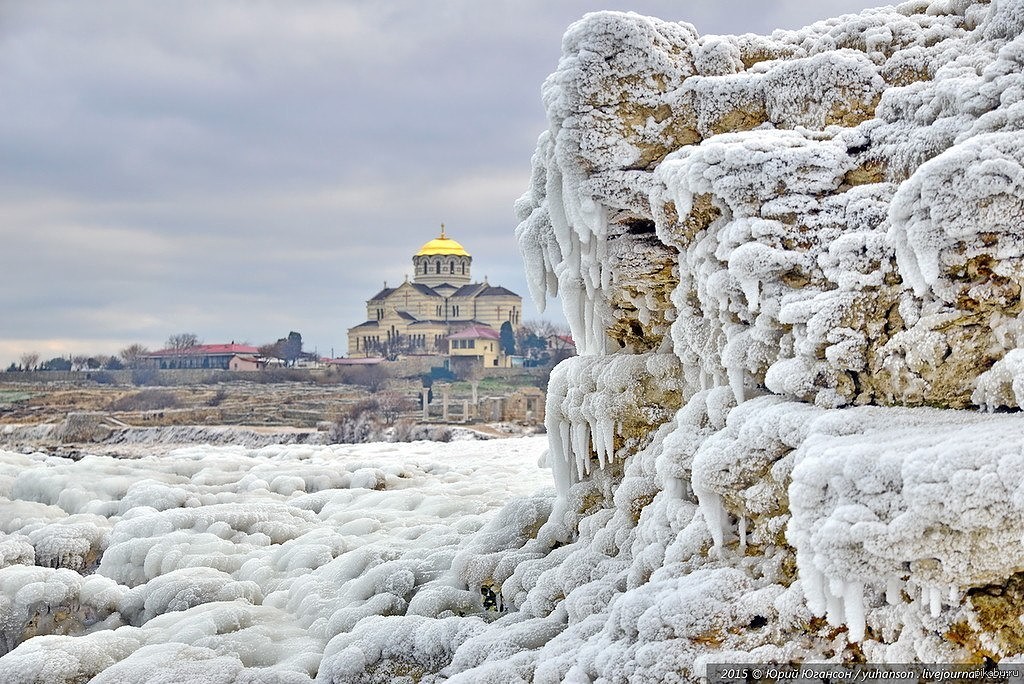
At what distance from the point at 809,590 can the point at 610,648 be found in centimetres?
121

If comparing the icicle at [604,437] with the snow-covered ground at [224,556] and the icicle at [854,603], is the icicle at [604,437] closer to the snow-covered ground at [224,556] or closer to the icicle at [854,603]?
the snow-covered ground at [224,556]

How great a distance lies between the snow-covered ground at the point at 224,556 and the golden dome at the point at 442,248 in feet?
226

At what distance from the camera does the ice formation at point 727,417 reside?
3.68 metres

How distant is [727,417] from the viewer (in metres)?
4.75

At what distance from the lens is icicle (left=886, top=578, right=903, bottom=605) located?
371cm

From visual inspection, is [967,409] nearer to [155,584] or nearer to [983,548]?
[983,548]

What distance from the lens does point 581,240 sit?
5953 mm

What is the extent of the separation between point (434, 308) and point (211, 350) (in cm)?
2621

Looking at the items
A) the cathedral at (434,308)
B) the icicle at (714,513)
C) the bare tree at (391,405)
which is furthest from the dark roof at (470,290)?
the icicle at (714,513)

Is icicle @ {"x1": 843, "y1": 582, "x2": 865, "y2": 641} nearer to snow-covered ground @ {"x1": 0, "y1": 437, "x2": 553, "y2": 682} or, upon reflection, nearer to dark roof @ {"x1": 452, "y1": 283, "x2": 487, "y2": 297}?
snow-covered ground @ {"x1": 0, "y1": 437, "x2": 553, "y2": 682}

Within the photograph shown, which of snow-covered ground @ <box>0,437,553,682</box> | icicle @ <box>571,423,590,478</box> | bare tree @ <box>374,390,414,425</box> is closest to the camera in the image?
snow-covered ground @ <box>0,437,553,682</box>

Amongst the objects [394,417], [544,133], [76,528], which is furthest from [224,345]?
[544,133]

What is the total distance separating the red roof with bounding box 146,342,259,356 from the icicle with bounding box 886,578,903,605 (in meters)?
52.8

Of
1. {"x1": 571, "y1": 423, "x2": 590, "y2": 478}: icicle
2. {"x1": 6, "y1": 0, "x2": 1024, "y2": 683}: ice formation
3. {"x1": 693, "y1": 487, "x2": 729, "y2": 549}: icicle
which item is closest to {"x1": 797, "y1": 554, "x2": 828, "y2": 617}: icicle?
{"x1": 6, "y1": 0, "x2": 1024, "y2": 683}: ice formation
